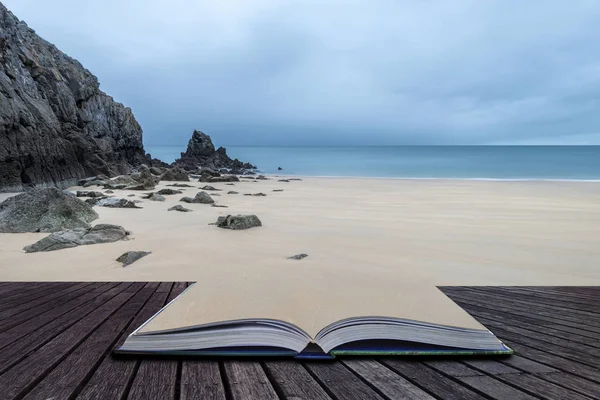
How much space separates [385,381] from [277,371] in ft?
1.54

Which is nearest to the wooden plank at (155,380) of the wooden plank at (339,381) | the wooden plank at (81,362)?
the wooden plank at (81,362)

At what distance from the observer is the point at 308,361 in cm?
Answer: 168

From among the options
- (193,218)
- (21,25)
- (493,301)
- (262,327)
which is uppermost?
(21,25)

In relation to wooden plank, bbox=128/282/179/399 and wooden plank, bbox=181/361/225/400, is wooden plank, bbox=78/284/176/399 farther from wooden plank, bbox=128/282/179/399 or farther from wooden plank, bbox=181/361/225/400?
wooden plank, bbox=181/361/225/400

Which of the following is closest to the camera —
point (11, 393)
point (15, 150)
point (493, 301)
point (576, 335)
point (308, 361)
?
point (11, 393)

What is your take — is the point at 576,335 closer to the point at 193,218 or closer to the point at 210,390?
the point at 210,390

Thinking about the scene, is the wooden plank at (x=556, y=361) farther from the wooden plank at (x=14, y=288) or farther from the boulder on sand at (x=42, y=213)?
the boulder on sand at (x=42, y=213)

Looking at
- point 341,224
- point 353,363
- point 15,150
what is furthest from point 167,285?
point 15,150

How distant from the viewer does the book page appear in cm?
240

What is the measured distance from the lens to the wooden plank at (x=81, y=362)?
4.64 feet

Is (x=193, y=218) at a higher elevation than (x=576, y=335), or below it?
below

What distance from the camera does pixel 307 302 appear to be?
322cm

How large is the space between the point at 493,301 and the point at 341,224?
6.40 meters

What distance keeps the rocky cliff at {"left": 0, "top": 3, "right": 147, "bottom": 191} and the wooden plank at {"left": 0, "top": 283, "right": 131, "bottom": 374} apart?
18.5 metres
